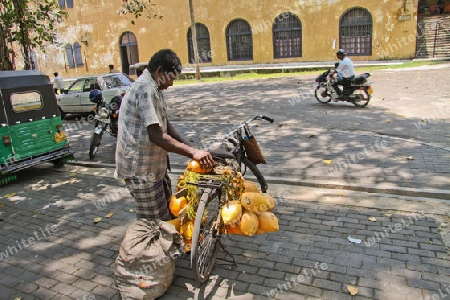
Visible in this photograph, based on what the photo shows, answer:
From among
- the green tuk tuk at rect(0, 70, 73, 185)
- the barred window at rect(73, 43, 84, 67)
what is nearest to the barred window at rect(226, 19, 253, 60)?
the barred window at rect(73, 43, 84, 67)

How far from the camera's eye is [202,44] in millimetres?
25703

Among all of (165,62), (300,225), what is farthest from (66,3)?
(300,225)

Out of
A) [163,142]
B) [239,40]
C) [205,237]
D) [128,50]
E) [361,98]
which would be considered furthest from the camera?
[128,50]

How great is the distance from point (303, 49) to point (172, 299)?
2152 cm

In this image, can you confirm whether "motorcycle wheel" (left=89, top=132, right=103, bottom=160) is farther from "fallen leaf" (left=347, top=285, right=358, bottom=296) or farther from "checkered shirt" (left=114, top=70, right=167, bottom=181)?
"fallen leaf" (left=347, top=285, right=358, bottom=296)

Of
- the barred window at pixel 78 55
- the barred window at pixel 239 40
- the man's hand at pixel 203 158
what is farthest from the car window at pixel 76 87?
the barred window at pixel 78 55

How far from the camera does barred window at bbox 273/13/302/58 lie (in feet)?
74.7

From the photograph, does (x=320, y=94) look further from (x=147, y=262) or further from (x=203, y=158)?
(x=147, y=262)

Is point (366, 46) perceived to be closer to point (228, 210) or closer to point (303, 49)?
point (303, 49)

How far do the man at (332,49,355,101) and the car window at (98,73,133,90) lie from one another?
6747 millimetres

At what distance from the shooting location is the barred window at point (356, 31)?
2108 cm

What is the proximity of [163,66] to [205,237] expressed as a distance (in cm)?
156

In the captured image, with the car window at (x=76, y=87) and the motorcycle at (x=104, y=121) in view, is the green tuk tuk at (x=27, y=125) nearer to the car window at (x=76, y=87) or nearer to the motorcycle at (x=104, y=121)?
the motorcycle at (x=104, y=121)

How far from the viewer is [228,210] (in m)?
3.22
